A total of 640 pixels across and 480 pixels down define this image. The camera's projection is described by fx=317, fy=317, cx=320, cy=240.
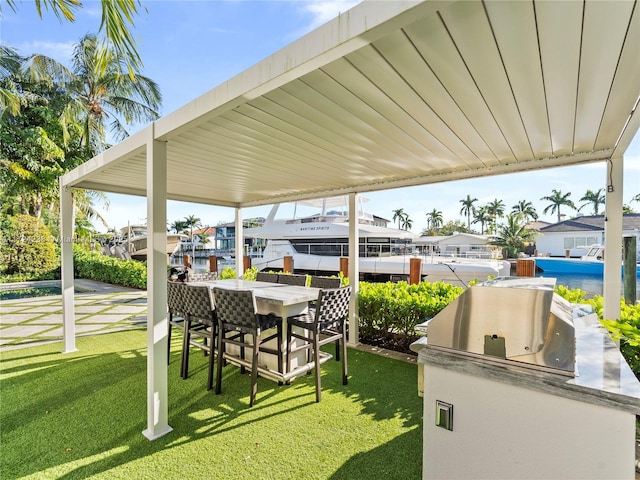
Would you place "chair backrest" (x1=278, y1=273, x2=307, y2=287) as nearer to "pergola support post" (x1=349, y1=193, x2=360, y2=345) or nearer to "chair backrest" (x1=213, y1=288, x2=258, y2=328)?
"pergola support post" (x1=349, y1=193, x2=360, y2=345)

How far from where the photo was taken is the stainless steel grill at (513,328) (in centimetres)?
131

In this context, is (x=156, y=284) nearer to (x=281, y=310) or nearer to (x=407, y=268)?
(x=281, y=310)

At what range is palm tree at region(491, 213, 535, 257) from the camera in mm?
24219

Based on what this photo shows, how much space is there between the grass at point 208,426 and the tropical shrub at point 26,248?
391 inches

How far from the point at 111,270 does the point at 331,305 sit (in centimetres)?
A: 1042

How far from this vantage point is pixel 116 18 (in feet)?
7.80

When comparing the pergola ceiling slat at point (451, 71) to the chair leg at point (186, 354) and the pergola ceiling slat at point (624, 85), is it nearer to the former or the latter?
the pergola ceiling slat at point (624, 85)

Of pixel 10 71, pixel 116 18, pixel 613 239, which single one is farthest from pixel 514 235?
pixel 10 71

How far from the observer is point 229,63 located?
9.71ft

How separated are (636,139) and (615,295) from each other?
4.30 ft

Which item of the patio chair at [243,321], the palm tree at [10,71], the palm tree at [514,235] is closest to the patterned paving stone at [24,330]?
the patio chair at [243,321]

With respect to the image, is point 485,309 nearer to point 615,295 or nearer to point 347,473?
point 347,473

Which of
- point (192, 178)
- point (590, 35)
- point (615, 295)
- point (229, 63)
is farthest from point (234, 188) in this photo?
point (615, 295)

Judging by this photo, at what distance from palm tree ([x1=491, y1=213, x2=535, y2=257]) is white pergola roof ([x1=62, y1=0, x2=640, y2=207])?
24.5 metres
